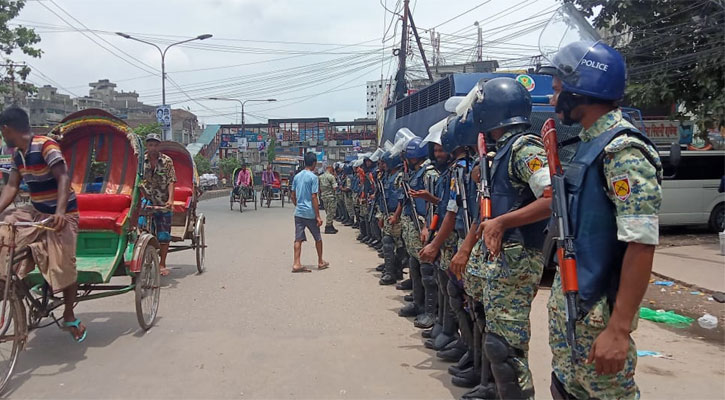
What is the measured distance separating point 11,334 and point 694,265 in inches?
393

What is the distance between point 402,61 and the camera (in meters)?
20.4

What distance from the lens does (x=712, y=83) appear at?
10.8 metres

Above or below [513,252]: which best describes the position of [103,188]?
above

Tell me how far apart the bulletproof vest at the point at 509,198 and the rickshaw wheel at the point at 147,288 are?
3.60 meters

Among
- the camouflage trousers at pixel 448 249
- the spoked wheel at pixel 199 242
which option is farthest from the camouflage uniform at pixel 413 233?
the spoked wheel at pixel 199 242

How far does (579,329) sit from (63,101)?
228 ft

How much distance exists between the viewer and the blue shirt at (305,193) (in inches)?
340

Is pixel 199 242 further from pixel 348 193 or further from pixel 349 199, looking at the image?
pixel 349 199

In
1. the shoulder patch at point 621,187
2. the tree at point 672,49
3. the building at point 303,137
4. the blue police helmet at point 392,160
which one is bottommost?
the shoulder patch at point 621,187

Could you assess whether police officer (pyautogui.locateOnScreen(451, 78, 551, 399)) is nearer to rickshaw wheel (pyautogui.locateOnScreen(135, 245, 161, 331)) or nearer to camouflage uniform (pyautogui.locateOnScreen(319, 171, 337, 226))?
rickshaw wheel (pyautogui.locateOnScreen(135, 245, 161, 331))

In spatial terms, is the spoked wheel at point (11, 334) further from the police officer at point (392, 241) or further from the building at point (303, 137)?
the building at point (303, 137)

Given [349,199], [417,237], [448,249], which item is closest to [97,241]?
[417,237]

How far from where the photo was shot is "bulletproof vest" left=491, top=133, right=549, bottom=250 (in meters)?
3.00

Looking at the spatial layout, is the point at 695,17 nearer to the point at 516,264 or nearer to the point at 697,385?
the point at 697,385
